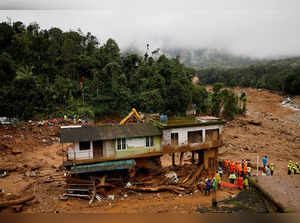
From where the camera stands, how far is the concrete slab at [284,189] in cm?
388

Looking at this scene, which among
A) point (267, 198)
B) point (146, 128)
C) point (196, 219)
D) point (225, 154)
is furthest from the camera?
point (225, 154)

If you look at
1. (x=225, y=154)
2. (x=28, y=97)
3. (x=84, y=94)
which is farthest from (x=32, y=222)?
(x=84, y=94)

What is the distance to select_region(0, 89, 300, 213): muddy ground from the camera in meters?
14.8

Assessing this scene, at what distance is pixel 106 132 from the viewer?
17141mm

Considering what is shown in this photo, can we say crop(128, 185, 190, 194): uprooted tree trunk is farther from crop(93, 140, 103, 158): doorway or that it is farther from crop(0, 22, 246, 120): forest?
crop(0, 22, 246, 120): forest

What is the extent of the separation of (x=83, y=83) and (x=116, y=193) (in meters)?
34.0

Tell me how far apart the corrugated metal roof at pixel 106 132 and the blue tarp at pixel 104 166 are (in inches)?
74.6

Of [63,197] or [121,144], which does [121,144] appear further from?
[63,197]

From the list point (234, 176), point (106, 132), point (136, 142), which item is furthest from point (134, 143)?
point (234, 176)

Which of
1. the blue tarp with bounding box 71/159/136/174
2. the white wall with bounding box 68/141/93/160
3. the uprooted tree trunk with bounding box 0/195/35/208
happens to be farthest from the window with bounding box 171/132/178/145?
the uprooted tree trunk with bounding box 0/195/35/208

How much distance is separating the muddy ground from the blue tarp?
2170 mm

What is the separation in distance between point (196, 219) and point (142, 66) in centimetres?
4756

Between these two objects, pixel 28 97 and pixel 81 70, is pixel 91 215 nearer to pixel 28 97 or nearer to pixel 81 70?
pixel 28 97

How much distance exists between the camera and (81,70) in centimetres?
4847
